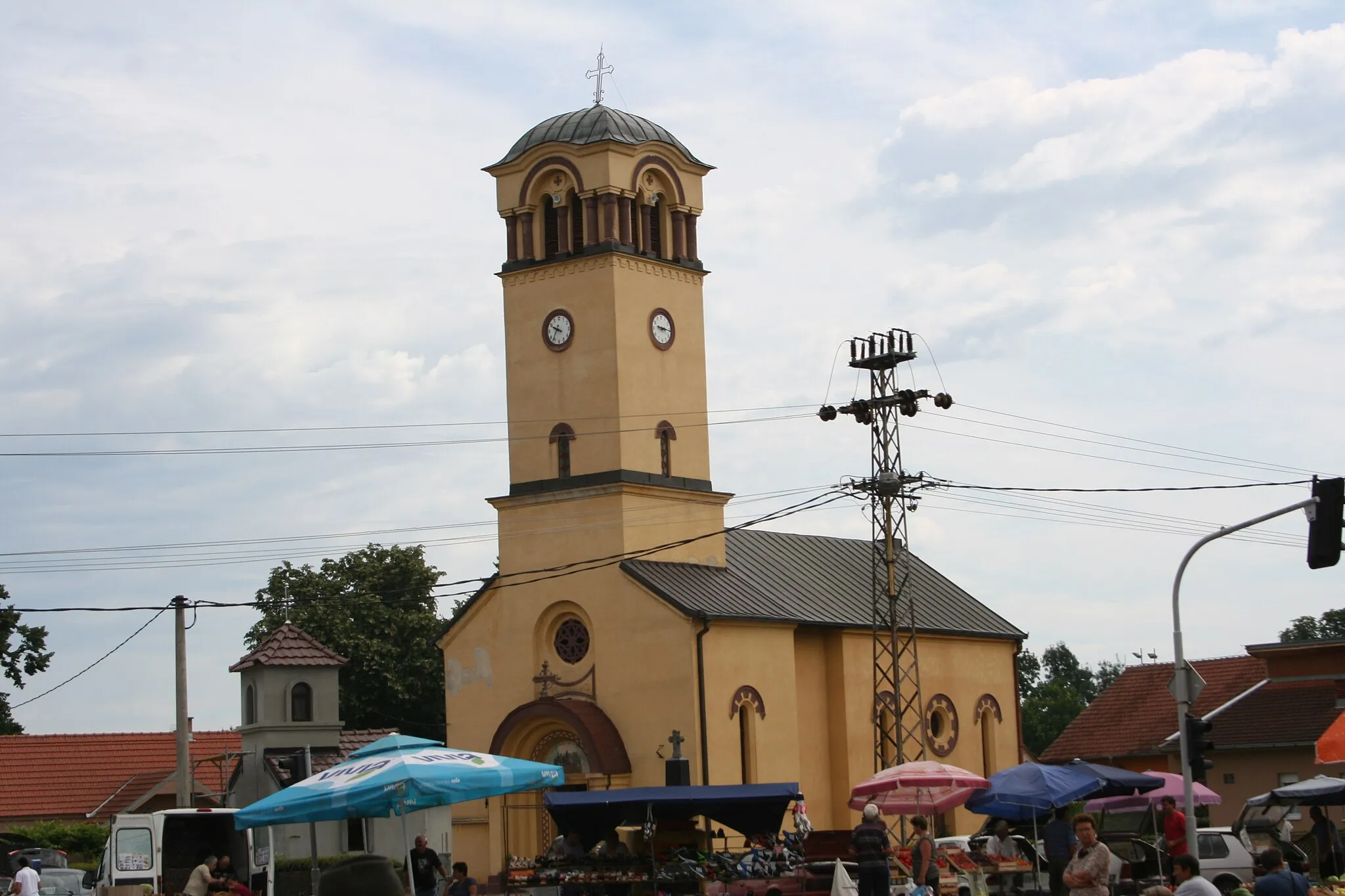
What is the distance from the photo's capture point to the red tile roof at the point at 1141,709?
182ft

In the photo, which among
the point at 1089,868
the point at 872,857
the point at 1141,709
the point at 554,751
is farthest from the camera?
the point at 1141,709

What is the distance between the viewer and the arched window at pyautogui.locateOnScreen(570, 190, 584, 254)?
144 feet

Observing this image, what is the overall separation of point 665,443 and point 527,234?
585 centimetres

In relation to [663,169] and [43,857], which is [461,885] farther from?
[663,169]

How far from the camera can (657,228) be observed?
44812 millimetres

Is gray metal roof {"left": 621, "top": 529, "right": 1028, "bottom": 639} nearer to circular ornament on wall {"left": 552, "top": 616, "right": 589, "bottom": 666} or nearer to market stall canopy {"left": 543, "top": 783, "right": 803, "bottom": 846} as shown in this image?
circular ornament on wall {"left": 552, "top": 616, "right": 589, "bottom": 666}

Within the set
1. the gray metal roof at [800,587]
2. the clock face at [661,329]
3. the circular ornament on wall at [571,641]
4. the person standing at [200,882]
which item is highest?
the clock face at [661,329]

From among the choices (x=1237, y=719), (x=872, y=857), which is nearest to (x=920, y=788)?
(x=872, y=857)

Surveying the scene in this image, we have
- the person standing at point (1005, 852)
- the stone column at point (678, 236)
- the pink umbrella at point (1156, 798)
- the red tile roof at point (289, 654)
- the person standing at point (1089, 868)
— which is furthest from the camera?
the red tile roof at point (289, 654)

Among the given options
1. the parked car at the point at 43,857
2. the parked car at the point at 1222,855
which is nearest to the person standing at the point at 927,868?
the parked car at the point at 1222,855

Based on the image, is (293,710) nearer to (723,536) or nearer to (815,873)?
(723,536)

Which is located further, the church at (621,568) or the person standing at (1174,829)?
the church at (621,568)

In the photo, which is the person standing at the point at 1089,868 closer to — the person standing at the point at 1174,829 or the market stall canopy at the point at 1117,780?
the person standing at the point at 1174,829

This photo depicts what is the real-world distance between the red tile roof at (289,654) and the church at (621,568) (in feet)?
14.1
